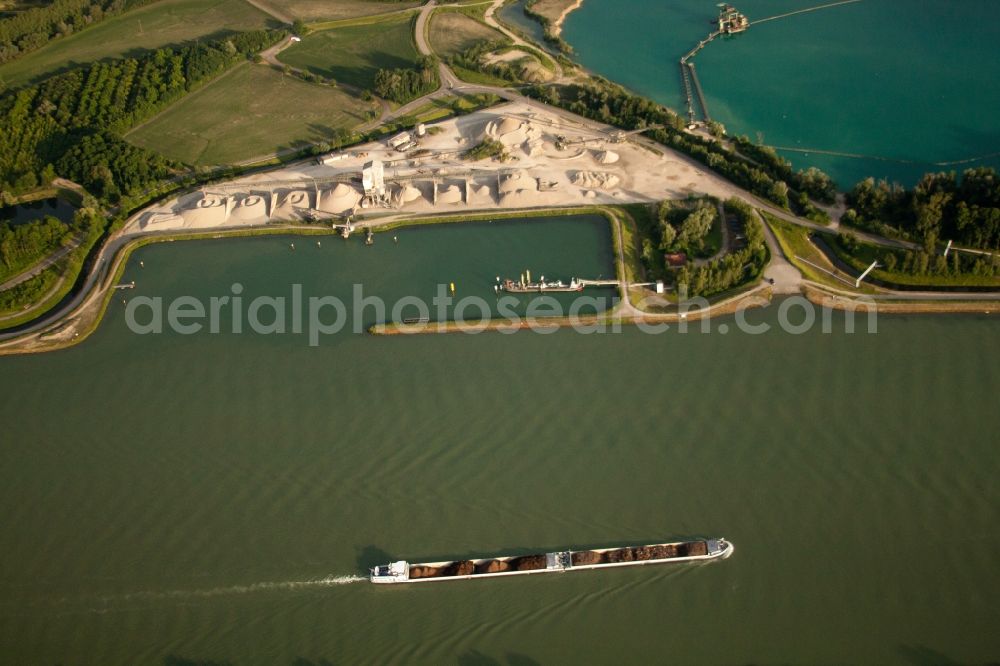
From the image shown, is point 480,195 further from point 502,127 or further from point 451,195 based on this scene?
point 502,127

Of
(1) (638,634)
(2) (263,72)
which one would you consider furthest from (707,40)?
(1) (638,634)

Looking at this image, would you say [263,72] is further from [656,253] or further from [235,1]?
[656,253]

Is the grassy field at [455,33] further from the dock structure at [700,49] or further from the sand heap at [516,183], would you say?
the sand heap at [516,183]

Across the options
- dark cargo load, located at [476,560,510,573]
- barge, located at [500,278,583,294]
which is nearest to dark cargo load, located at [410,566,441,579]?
dark cargo load, located at [476,560,510,573]

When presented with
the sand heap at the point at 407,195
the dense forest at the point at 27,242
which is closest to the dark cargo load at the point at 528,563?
the sand heap at the point at 407,195

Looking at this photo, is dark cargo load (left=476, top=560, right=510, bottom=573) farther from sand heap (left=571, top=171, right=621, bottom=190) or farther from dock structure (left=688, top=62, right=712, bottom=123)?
dock structure (left=688, top=62, right=712, bottom=123)

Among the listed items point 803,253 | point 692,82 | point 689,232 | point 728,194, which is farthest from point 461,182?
point 692,82
